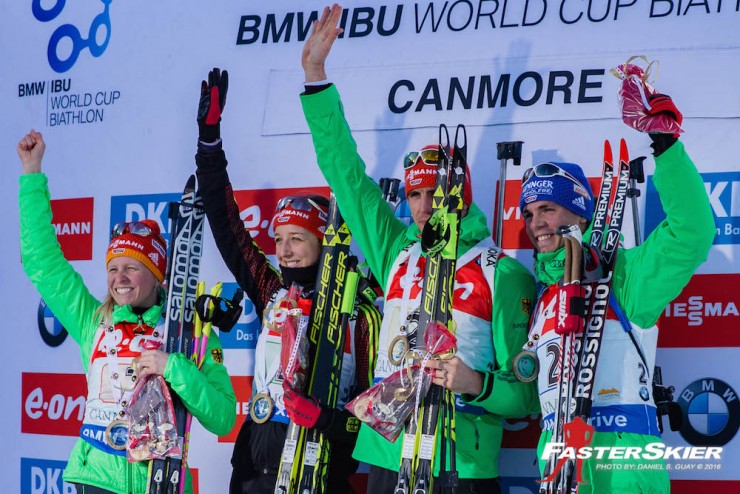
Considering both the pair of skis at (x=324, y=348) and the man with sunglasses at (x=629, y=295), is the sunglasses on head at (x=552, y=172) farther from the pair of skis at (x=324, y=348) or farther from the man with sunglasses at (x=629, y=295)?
the pair of skis at (x=324, y=348)

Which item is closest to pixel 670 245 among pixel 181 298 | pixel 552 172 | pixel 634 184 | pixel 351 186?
pixel 552 172

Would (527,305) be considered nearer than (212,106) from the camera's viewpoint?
Yes

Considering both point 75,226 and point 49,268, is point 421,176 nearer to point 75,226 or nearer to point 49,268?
point 49,268

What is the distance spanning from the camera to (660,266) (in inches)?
148

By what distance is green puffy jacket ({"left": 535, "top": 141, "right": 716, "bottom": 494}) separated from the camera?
3629 millimetres

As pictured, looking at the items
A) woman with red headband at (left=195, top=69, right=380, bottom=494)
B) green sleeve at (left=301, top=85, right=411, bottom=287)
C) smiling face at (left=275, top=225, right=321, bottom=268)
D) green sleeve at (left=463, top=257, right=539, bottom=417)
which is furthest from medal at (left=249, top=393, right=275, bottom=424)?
green sleeve at (left=463, top=257, right=539, bottom=417)

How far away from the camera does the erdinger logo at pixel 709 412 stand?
449 centimetres

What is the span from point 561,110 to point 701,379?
1.35 m

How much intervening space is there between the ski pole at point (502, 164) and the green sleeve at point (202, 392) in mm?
1377

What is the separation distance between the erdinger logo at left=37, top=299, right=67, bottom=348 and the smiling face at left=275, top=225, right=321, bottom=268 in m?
1.93

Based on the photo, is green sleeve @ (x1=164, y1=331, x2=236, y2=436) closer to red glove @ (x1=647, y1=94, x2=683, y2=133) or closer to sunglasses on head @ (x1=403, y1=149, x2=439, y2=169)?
sunglasses on head @ (x1=403, y1=149, x2=439, y2=169)

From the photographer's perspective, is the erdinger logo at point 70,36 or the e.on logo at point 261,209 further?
the erdinger logo at point 70,36

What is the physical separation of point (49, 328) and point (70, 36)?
1686 mm

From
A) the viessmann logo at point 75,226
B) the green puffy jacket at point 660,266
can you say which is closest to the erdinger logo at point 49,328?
the viessmann logo at point 75,226
